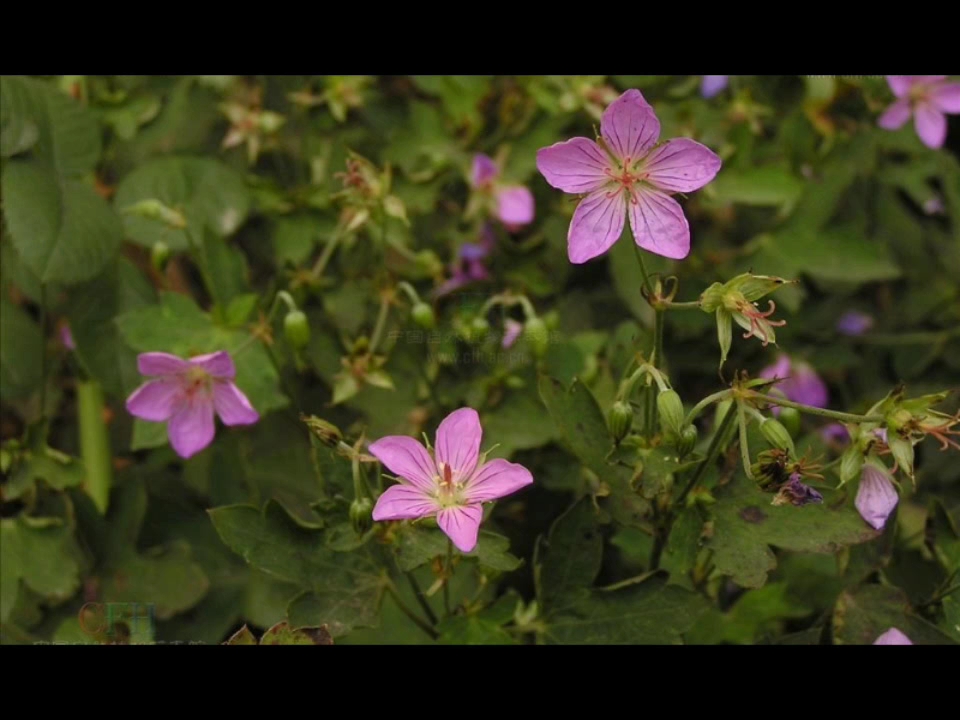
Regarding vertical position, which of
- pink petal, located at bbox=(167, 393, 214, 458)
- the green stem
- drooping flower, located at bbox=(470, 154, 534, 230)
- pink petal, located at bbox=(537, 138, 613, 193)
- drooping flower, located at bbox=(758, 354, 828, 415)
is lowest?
drooping flower, located at bbox=(758, 354, 828, 415)

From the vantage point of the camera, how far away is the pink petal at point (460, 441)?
42.3 inches

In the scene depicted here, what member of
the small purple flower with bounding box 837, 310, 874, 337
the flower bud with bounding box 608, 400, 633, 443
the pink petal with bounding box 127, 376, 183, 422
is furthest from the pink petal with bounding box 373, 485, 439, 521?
the small purple flower with bounding box 837, 310, 874, 337

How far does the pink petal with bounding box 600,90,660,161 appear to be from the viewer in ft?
3.42

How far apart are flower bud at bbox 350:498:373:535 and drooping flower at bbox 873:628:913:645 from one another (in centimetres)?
60

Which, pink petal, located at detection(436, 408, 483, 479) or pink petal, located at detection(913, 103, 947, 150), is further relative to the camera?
pink petal, located at detection(913, 103, 947, 150)

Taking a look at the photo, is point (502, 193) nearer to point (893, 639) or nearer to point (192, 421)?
point (192, 421)

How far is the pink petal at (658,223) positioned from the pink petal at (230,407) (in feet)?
1.86

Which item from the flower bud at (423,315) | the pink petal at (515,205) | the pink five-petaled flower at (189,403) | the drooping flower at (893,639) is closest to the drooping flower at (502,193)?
the pink petal at (515,205)

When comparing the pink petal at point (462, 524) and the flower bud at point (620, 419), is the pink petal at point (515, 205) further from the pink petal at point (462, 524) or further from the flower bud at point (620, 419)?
the pink petal at point (462, 524)

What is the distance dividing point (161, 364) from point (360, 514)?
0.39 metres

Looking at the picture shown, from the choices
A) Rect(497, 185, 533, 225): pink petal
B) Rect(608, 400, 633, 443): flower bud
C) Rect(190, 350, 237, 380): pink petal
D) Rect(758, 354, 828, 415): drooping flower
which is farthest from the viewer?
Rect(758, 354, 828, 415): drooping flower

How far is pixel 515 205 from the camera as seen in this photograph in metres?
1.73

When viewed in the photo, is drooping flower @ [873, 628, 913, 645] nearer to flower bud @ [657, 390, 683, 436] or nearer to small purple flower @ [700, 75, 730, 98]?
flower bud @ [657, 390, 683, 436]
